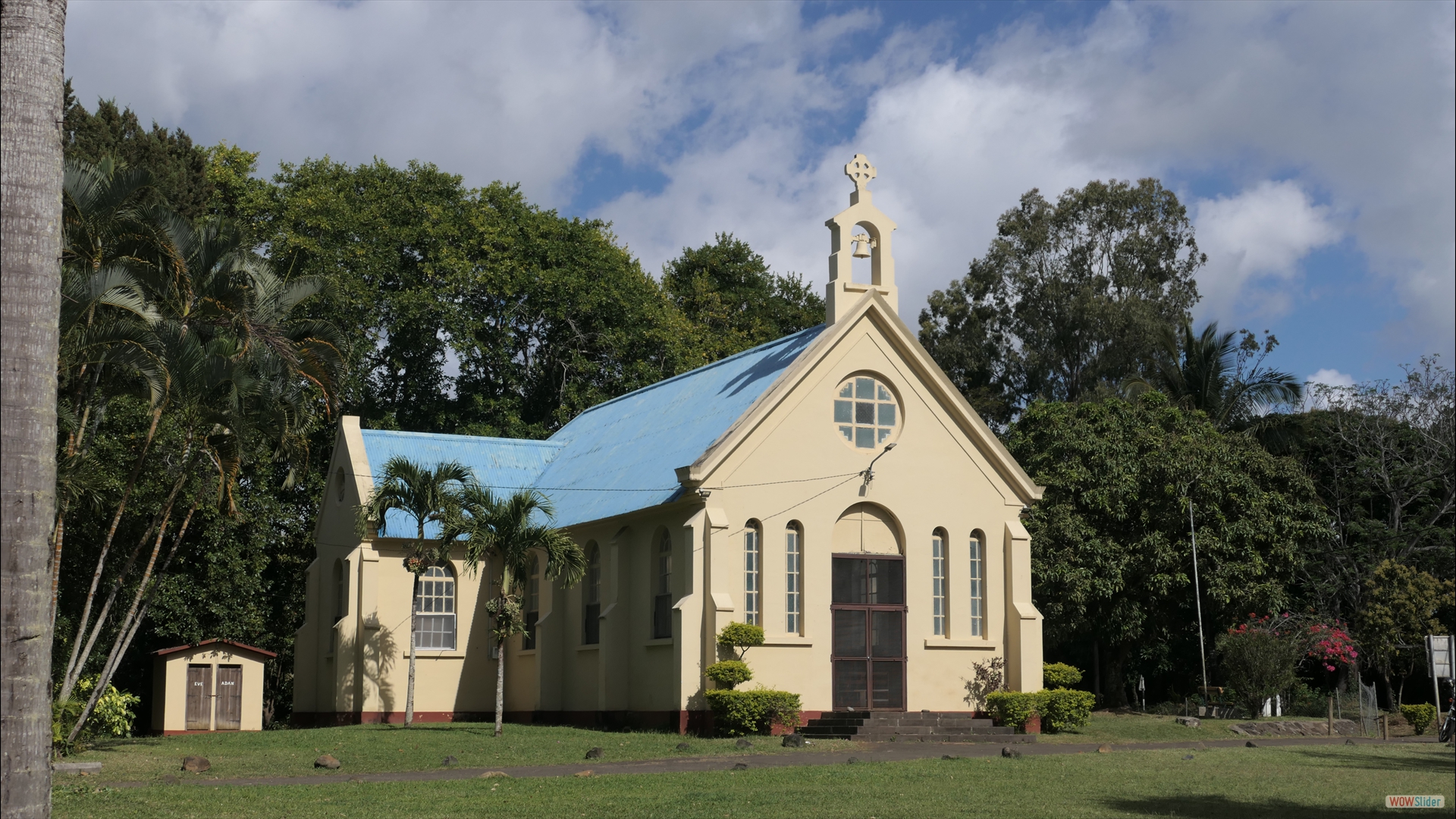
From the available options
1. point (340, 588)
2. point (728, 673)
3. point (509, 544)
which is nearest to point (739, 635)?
point (728, 673)

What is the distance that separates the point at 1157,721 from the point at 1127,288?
29566 millimetres

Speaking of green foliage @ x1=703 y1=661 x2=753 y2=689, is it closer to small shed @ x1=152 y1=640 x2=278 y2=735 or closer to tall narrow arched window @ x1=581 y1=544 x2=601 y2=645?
tall narrow arched window @ x1=581 y1=544 x2=601 y2=645

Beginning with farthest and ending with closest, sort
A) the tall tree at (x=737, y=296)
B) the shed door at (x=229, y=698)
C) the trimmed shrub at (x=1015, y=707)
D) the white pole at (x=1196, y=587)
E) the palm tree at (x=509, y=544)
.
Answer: the tall tree at (x=737, y=296)
the shed door at (x=229, y=698)
the white pole at (x=1196, y=587)
the trimmed shrub at (x=1015, y=707)
the palm tree at (x=509, y=544)

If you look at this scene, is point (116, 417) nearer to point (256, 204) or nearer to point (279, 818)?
point (256, 204)

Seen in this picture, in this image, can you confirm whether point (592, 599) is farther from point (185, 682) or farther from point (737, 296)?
point (737, 296)

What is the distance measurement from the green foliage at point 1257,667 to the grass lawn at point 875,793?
40.1 feet

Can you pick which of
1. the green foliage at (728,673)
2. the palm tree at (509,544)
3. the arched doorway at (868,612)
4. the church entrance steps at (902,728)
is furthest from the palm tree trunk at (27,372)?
the arched doorway at (868,612)

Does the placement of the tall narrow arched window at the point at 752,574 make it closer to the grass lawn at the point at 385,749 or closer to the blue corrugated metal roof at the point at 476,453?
the grass lawn at the point at 385,749

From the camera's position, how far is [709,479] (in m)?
26.7

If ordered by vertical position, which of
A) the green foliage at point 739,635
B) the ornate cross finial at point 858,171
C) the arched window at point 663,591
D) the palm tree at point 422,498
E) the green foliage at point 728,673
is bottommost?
the green foliage at point 728,673

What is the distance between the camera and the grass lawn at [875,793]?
14.2 meters

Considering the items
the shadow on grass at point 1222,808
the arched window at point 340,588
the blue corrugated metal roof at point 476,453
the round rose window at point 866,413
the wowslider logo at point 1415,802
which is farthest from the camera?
the blue corrugated metal roof at point 476,453

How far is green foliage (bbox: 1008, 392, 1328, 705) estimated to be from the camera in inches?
1411

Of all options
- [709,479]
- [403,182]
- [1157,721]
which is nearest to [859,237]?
[709,479]
